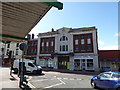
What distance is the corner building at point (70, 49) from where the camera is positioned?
94.0ft

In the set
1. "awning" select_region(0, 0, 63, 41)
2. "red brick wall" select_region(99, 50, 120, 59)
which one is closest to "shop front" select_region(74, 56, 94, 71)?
"red brick wall" select_region(99, 50, 120, 59)

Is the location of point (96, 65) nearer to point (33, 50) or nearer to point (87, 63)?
point (87, 63)

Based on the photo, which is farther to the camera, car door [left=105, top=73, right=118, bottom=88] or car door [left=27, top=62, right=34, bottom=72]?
car door [left=27, top=62, right=34, bottom=72]

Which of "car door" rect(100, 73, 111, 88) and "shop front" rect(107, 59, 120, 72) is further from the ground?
"car door" rect(100, 73, 111, 88)

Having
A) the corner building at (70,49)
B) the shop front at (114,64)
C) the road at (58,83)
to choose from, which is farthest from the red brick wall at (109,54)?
the road at (58,83)

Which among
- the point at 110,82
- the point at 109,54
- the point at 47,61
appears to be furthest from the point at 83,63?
the point at 110,82

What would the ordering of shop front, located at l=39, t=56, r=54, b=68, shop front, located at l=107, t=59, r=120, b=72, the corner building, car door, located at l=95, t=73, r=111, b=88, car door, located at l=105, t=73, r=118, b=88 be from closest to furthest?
car door, located at l=105, t=73, r=118, b=88 < car door, located at l=95, t=73, r=111, b=88 < shop front, located at l=107, t=59, r=120, b=72 < the corner building < shop front, located at l=39, t=56, r=54, b=68

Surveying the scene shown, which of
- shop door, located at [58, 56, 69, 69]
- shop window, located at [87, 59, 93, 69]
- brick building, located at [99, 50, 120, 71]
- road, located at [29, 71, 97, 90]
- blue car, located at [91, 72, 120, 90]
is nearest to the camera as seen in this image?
blue car, located at [91, 72, 120, 90]

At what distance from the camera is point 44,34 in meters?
36.2

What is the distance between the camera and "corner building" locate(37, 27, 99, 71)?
28.6 meters

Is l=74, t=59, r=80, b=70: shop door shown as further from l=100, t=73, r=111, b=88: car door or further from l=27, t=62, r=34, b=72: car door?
l=100, t=73, r=111, b=88: car door

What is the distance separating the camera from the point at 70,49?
1228 inches

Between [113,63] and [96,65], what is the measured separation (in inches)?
179

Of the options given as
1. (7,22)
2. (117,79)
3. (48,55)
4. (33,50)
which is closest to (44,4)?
(7,22)
